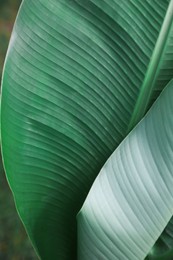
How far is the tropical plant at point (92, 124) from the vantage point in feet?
1.30

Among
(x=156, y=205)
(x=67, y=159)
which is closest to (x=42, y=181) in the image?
(x=67, y=159)

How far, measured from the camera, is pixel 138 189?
0.40m

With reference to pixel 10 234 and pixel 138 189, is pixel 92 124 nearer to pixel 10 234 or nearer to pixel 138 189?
pixel 138 189

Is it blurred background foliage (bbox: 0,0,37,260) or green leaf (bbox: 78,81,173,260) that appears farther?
blurred background foliage (bbox: 0,0,37,260)

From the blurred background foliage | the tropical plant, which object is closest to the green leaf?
the tropical plant

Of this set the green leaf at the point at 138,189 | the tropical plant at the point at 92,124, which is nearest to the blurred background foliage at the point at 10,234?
the tropical plant at the point at 92,124

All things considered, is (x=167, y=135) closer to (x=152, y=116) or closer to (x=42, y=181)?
(x=152, y=116)

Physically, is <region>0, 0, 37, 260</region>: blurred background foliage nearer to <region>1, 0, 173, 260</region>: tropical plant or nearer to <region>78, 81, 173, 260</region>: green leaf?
<region>1, 0, 173, 260</region>: tropical plant

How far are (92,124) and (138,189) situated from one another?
12 cm

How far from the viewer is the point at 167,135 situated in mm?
384

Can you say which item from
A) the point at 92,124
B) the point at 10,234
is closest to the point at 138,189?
the point at 92,124

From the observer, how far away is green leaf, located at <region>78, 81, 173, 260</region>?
1.27 feet

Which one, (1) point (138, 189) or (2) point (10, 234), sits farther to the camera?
(2) point (10, 234)

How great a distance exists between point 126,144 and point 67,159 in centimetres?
12
